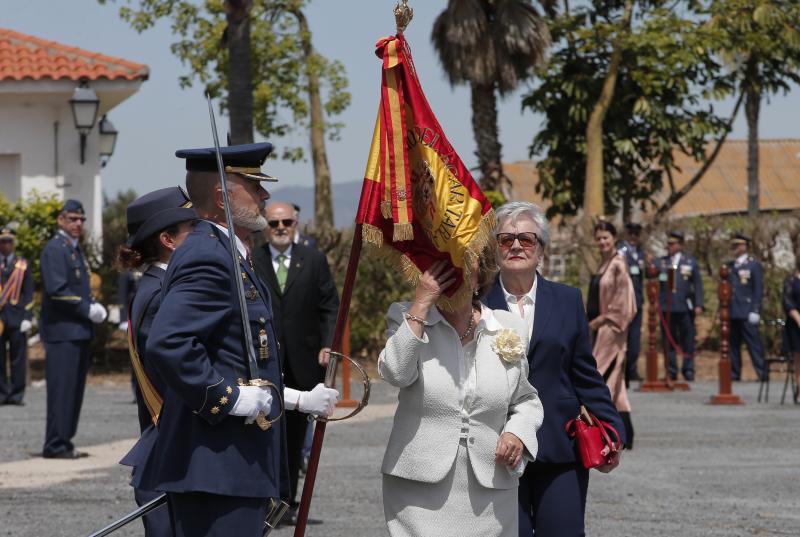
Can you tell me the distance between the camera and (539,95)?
29328 millimetres

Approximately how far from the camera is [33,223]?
20.9 meters

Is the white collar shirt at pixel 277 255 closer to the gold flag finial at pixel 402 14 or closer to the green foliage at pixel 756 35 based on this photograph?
the gold flag finial at pixel 402 14

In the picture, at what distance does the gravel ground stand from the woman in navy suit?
2854mm

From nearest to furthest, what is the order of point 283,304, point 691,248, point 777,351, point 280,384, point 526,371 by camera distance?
1. point 280,384
2. point 526,371
3. point 283,304
4. point 777,351
5. point 691,248

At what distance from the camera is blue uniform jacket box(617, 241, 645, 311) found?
784 inches

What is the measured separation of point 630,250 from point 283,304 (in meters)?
11.5

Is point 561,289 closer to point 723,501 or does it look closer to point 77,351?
Answer: point 723,501

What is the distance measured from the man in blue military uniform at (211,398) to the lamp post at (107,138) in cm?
1978

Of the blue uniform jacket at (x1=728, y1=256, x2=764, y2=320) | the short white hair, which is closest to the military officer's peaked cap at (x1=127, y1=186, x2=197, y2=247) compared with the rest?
the short white hair

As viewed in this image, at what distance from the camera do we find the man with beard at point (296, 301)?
9.54m

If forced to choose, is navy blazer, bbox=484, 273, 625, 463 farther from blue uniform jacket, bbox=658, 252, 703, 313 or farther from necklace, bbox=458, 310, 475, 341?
blue uniform jacket, bbox=658, 252, 703, 313

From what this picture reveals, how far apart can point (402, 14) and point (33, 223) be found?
1639cm

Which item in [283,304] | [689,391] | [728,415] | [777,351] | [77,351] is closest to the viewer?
[283,304]

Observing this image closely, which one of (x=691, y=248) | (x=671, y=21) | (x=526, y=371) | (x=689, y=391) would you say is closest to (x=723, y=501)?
(x=526, y=371)
